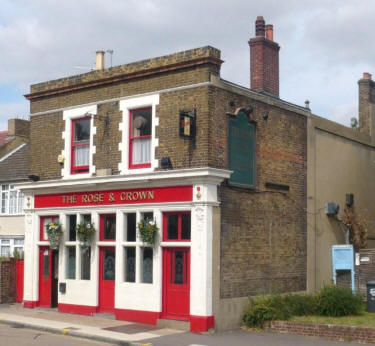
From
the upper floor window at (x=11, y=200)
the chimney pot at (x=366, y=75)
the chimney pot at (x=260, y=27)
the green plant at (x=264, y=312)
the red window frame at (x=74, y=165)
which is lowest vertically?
the green plant at (x=264, y=312)

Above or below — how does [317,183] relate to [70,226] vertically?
above

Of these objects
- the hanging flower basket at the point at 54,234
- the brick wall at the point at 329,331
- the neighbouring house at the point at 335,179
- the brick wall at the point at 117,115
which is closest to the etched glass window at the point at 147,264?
the brick wall at the point at 117,115

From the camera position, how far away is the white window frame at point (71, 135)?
1928 centimetres

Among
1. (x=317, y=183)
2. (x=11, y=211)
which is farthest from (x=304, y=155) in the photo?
(x=11, y=211)

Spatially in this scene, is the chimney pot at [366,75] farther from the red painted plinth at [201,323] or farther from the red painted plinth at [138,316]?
the red painted plinth at [138,316]

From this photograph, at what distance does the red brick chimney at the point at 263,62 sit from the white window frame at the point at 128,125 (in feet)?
13.7

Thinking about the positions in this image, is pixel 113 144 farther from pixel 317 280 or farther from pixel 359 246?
pixel 359 246

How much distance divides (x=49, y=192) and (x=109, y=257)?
3.18 meters

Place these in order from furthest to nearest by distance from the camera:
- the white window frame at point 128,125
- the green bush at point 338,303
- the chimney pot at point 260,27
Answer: the chimney pot at point 260,27 < the white window frame at point 128,125 < the green bush at point 338,303

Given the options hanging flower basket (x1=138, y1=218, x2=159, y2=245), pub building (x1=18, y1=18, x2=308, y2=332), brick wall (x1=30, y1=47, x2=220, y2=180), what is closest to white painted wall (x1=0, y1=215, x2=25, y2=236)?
pub building (x1=18, y1=18, x2=308, y2=332)

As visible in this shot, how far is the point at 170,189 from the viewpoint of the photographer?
56.1ft

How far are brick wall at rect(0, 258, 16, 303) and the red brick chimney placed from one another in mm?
10231

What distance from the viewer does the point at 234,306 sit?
55.6ft

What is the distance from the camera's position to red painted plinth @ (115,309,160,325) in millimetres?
17141
